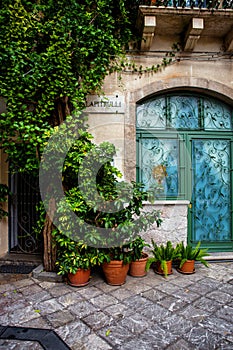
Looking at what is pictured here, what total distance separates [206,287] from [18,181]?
3.62m

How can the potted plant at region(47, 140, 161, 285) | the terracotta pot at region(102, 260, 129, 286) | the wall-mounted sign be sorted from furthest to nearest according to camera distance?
the wall-mounted sign
the terracotta pot at region(102, 260, 129, 286)
the potted plant at region(47, 140, 161, 285)

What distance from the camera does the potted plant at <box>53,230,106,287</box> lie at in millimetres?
3133

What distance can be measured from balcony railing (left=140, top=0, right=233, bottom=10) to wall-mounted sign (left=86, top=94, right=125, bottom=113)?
1606 millimetres

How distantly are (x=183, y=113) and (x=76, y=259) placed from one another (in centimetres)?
319

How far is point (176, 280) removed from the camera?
3486mm

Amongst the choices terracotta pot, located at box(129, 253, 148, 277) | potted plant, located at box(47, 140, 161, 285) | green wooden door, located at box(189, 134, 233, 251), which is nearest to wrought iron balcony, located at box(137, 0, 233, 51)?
green wooden door, located at box(189, 134, 233, 251)

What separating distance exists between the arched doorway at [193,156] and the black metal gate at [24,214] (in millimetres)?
2049

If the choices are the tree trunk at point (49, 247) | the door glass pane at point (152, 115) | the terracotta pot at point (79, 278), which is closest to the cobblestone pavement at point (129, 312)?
the terracotta pot at point (79, 278)

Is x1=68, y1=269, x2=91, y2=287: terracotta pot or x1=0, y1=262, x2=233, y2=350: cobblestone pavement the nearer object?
x1=0, y1=262, x2=233, y2=350: cobblestone pavement

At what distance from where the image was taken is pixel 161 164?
439 centimetres

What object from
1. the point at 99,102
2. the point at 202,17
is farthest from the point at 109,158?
the point at 202,17

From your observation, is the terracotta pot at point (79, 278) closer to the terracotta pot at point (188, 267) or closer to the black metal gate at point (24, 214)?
the black metal gate at point (24, 214)

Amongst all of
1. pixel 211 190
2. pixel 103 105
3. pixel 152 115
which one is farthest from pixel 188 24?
pixel 211 190

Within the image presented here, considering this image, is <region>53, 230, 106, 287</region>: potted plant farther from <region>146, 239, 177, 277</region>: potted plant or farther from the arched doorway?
the arched doorway
